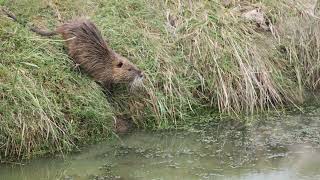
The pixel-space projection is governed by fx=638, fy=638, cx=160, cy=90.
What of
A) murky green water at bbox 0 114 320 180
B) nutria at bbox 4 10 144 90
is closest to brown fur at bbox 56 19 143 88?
nutria at bbox 4 10 144 90

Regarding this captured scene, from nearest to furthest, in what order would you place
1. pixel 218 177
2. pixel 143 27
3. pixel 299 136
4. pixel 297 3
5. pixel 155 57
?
pixel 218 177 → pixel 299 136 → pixel 155 57 → pixel 143 27 → pixel 297 3

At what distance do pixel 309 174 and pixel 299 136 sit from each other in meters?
0.72

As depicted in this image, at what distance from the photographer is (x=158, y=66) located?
5.41 meters

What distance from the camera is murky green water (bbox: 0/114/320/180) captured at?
14.2ft

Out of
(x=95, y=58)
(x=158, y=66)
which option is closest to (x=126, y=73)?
(x=95, y=58)

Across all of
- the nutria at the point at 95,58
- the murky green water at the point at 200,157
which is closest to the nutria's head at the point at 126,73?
the nutria at the point at 95,58

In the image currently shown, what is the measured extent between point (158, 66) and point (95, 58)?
59 centimetres

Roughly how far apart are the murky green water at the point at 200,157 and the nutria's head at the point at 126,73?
434mm

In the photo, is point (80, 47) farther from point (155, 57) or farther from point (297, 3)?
point (297, 3)

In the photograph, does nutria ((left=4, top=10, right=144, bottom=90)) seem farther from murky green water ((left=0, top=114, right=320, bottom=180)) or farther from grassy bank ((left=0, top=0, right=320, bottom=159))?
murky green water ((left=0, top=114, right=320, bottom=180))

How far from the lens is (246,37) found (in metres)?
5.92

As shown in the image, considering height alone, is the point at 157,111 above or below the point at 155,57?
below

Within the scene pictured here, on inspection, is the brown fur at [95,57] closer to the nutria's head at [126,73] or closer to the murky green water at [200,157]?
the nutria's head at [126,73]

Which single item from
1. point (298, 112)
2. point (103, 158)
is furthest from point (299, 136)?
point (103, 158)
